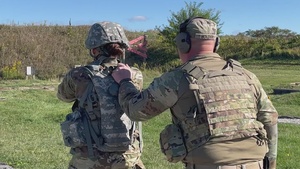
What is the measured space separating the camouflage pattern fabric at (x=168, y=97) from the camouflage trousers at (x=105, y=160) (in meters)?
0.42

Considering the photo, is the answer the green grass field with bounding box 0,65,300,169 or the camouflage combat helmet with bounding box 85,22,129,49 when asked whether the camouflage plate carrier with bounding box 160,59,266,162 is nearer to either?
the camouflage combat helmet with bounding box 85,22,129,49

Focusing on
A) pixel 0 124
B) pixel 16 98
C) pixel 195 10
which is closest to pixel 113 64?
pixel 0 124

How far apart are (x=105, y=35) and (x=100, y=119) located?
54 centimetres

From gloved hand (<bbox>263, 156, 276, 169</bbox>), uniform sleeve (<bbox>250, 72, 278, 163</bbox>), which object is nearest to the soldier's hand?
uniform sleeve (<bbox>250, 72, 278, 163</bbox>)

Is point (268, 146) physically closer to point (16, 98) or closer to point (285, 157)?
point (285, 157)

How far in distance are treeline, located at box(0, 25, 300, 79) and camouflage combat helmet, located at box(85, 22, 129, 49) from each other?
72.7 feet

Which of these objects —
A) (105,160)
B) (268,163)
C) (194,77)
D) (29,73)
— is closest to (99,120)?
(105,160)

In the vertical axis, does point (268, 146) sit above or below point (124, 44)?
below

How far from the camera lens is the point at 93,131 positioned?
→ 331 centimetres

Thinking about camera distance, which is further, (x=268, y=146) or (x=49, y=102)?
(x=49, y=102)

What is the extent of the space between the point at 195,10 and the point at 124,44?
40267 mm

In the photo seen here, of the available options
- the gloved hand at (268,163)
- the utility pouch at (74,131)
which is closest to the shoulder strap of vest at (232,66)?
the gloved hand at (268,163)

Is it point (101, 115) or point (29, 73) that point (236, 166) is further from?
point (29, 73)

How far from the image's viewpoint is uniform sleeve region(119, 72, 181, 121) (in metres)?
2.77
